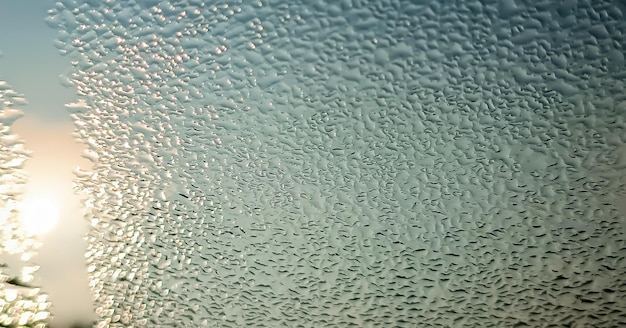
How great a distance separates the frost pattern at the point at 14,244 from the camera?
1.35 meters

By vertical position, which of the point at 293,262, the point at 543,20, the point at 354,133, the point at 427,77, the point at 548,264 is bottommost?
the point at 293,262

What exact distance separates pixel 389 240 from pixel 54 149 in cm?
77

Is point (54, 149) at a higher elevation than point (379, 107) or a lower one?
lower

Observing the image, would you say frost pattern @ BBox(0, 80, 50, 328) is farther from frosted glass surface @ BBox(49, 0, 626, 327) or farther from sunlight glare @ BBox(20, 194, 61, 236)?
frosted glass surface @ BBox(49, 0, 626, 327)

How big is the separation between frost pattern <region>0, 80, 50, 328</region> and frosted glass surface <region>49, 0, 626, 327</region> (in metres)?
0.15

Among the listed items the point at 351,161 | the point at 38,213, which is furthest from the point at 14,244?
the point at 351,161

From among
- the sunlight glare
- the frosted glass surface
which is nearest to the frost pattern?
the sunlight glare

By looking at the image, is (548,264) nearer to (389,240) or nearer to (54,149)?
(389,240)

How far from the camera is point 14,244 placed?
1.38 meters

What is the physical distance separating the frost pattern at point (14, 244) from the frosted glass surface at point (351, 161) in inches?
5.9

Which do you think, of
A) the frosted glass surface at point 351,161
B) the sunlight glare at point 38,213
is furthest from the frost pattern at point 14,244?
the frosted glass surface at point 351,161

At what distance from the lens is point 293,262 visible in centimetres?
128

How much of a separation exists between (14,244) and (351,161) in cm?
79

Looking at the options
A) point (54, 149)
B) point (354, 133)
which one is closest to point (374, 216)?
point (354, 133)
